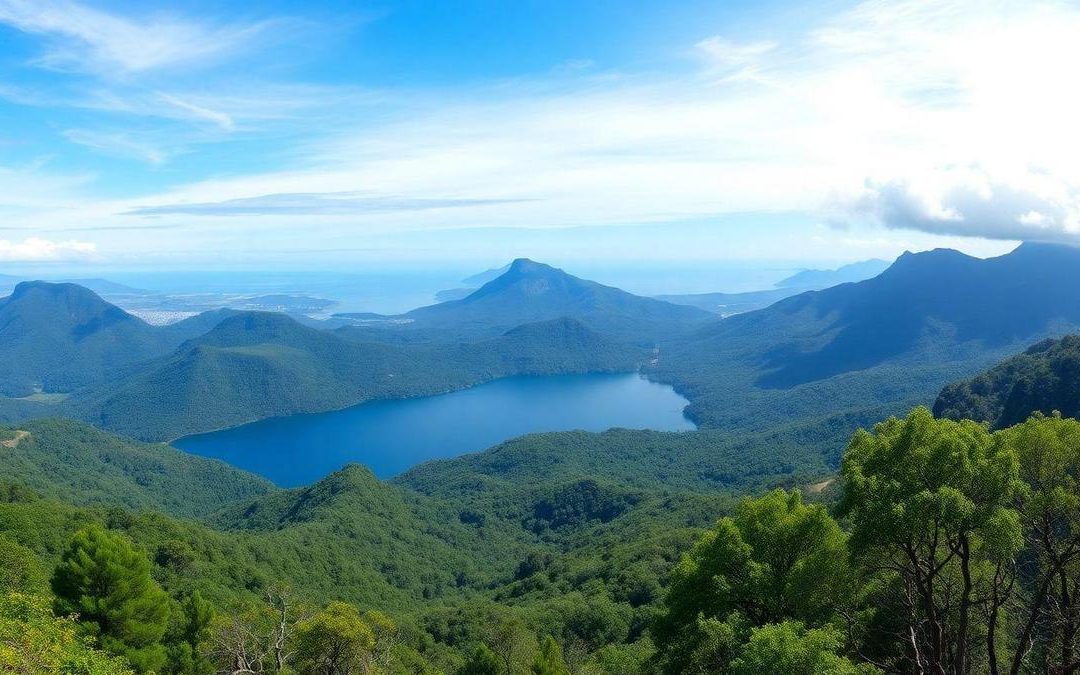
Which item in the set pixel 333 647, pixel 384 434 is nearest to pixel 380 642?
pixel 333 647

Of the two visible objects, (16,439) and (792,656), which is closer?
(792,656)

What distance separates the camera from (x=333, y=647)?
65.1 feet

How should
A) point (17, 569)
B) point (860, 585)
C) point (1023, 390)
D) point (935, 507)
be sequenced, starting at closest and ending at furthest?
1. point (935, 507)
2. point (860, 585)
3. point (17, 569)
4. point (1023, 390)

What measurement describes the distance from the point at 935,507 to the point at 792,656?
293 centimetres

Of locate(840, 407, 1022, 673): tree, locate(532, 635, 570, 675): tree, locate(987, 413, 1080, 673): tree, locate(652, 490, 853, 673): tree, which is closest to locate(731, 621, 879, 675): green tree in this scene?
locate(840, 407, 1022, 673): tree

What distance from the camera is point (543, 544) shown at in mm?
83125

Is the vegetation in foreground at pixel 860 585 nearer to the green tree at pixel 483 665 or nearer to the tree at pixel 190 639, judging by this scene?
the tree at pixel 190 639

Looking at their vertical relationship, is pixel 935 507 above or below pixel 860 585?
above

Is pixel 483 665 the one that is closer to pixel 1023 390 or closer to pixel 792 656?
pixel 792 656

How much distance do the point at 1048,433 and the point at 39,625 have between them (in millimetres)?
17571

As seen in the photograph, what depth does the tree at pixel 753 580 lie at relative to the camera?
11.6 metres

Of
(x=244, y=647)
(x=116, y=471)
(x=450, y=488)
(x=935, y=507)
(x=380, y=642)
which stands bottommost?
(x=450, y=488)

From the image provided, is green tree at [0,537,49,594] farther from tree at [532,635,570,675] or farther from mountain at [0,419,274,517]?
mountain at [0,419,274,517]

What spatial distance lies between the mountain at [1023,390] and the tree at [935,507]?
176ft
